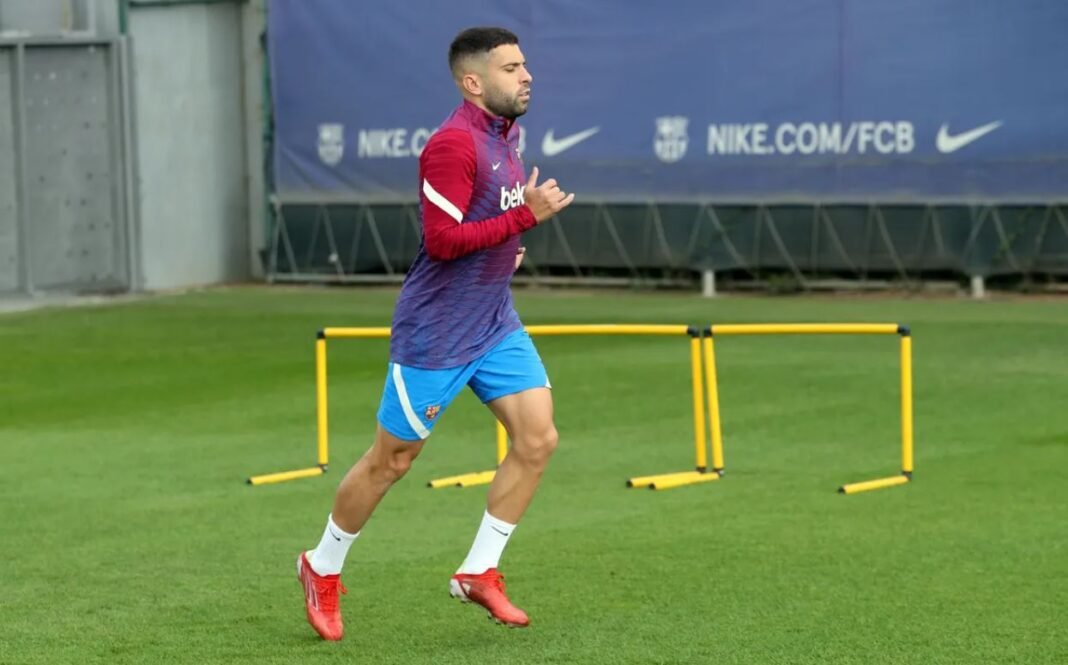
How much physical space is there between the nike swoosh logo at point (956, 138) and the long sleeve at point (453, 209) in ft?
53.1

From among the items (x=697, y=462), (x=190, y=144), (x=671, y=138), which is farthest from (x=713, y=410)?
(x=190, y=144)

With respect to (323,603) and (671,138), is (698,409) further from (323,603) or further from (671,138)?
(671,138)

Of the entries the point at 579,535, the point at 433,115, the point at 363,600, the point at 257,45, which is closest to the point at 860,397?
the point at 579,535

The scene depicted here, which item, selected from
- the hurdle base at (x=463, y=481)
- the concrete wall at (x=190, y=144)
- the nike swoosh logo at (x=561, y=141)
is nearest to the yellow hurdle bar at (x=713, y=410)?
the hurdle base at (x=463, y=481)

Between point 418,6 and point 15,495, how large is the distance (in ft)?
50.3

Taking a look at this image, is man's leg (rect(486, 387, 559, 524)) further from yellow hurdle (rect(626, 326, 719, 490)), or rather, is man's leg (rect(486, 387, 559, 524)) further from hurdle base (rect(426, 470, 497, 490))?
hurdle base (rect(426, 470, 497, 490))

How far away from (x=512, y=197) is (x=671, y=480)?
4.04 m

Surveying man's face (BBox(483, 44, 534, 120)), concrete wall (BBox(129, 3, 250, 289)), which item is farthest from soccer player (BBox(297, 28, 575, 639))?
concrete wall (BBox(129, 3, 250, 289))

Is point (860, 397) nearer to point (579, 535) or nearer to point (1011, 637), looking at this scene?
Answer: point (579, 535)

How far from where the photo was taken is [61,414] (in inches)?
558

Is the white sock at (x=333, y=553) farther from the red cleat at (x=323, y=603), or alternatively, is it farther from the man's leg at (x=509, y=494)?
the man's leg at (x=509, y=494)

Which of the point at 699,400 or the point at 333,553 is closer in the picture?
the point at 333,553

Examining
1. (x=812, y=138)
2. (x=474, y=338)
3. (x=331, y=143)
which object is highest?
(x=331, y=143)

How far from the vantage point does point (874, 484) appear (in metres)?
10.4
